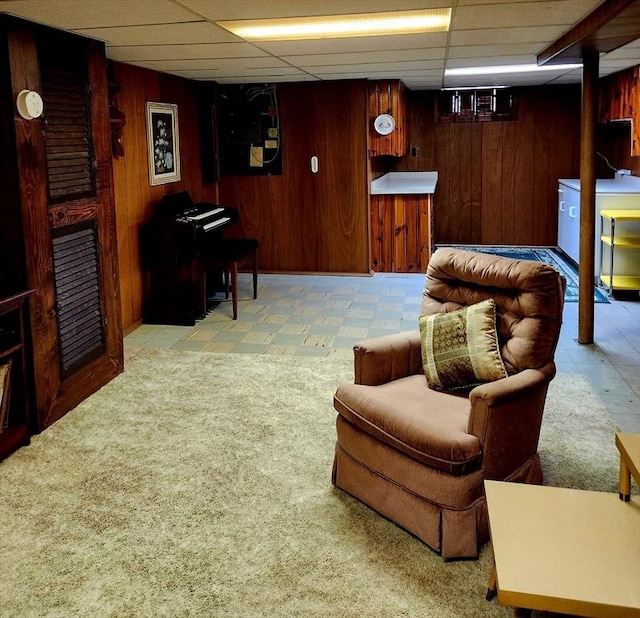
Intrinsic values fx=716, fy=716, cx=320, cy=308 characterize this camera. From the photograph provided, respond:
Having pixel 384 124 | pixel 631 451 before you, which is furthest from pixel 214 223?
pixel 631 451

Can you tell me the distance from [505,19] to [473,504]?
2.68 m

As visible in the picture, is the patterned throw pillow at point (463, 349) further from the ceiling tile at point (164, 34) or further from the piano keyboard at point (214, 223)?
the piano keyboard at point (214, 223)

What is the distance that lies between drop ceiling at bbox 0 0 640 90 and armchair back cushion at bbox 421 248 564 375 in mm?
1300

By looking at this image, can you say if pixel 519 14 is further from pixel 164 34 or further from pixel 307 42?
pixel 164 34

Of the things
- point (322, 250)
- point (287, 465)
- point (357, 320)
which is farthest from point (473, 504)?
point (322, 250)

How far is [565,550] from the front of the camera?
2.05 m

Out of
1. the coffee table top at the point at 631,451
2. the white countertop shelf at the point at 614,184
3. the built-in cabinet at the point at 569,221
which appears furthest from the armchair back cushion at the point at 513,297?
the built-in cabinet at the point at 569,221

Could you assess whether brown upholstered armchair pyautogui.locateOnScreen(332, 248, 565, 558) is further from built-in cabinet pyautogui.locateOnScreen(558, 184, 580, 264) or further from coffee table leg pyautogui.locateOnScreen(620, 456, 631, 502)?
built-in cabinet pyautogui.locateOnScreen(558, 184, 580, 264)

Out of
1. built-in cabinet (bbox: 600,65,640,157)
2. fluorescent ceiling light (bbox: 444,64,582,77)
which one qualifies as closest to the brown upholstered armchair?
fluorescent ceiling light (bbox: 444,64,582,77)

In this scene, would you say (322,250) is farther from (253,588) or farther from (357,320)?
(253,588)

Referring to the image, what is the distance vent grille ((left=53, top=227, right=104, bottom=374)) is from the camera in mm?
3971

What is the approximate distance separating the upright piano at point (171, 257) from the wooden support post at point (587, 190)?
2987 mm

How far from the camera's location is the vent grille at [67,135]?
380 centimetres

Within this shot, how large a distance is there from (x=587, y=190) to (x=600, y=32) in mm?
1357
